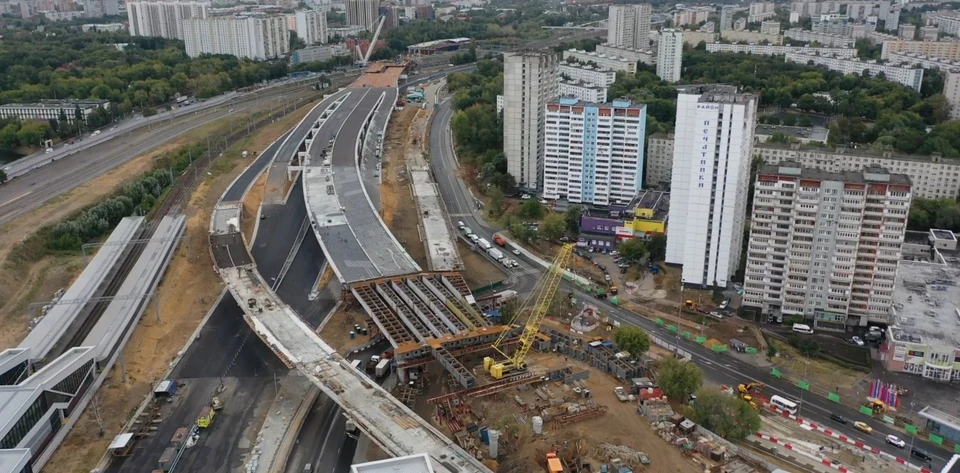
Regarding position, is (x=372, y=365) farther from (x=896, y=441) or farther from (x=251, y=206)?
(x=251, y=206)

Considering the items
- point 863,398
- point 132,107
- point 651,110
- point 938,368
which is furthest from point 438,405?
point 132,107

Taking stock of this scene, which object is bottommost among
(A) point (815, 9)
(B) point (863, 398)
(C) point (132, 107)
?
(B) point (863, 398)

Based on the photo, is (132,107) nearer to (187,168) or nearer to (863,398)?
(187,168)

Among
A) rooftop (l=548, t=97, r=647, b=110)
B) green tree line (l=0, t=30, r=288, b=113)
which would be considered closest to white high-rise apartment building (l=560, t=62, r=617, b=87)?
rooftop (l=548, t=97, r=647, b=110)

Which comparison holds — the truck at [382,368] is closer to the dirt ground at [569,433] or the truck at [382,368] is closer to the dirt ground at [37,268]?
the dirt ground at [569,433]

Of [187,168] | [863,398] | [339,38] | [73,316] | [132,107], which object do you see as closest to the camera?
[863,398]

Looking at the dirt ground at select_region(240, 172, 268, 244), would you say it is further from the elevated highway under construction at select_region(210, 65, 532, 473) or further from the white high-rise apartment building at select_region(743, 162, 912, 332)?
the white high-rise apartment building at select_region(743, 162, 912, 332)
